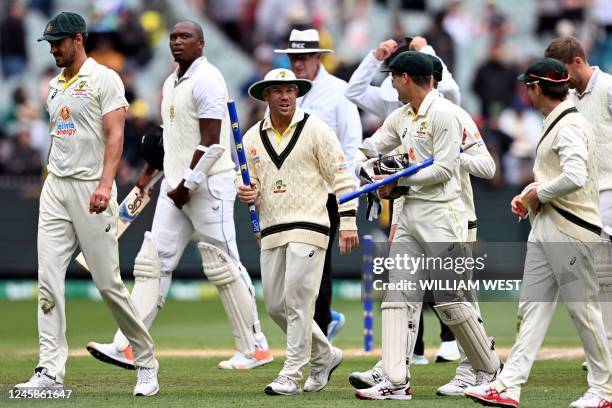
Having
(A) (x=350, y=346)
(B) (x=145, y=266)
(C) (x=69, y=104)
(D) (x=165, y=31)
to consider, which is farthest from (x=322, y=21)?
(C) (x=69, y=104)

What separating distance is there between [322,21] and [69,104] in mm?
13917

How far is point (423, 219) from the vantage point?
29.0 feet

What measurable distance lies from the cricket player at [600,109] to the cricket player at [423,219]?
3.97 ft

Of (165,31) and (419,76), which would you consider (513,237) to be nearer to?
(165,31)

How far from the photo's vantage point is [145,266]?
10719 mm

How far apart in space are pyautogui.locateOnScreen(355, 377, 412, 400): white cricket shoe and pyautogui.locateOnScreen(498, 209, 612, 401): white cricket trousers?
0.83 m

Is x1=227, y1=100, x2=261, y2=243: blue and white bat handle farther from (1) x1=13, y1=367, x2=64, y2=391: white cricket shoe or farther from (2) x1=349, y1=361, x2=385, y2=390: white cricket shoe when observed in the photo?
(1) x1=13, y1=367, x2=64, y2=391: white cricket shoe

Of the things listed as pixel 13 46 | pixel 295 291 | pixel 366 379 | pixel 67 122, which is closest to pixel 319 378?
pixel 366 379

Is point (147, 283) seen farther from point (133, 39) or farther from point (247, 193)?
point (133, 39)

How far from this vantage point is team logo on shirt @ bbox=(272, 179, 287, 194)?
9375 mm

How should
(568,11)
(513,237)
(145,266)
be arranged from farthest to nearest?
(568,11) < (513,237) < (145,266)

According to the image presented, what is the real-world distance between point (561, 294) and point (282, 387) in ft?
6.56

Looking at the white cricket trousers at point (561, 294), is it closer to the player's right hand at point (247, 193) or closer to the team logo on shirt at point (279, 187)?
the team logo on shirt at point (279, 187)

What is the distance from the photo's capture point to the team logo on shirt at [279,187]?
938 cm
